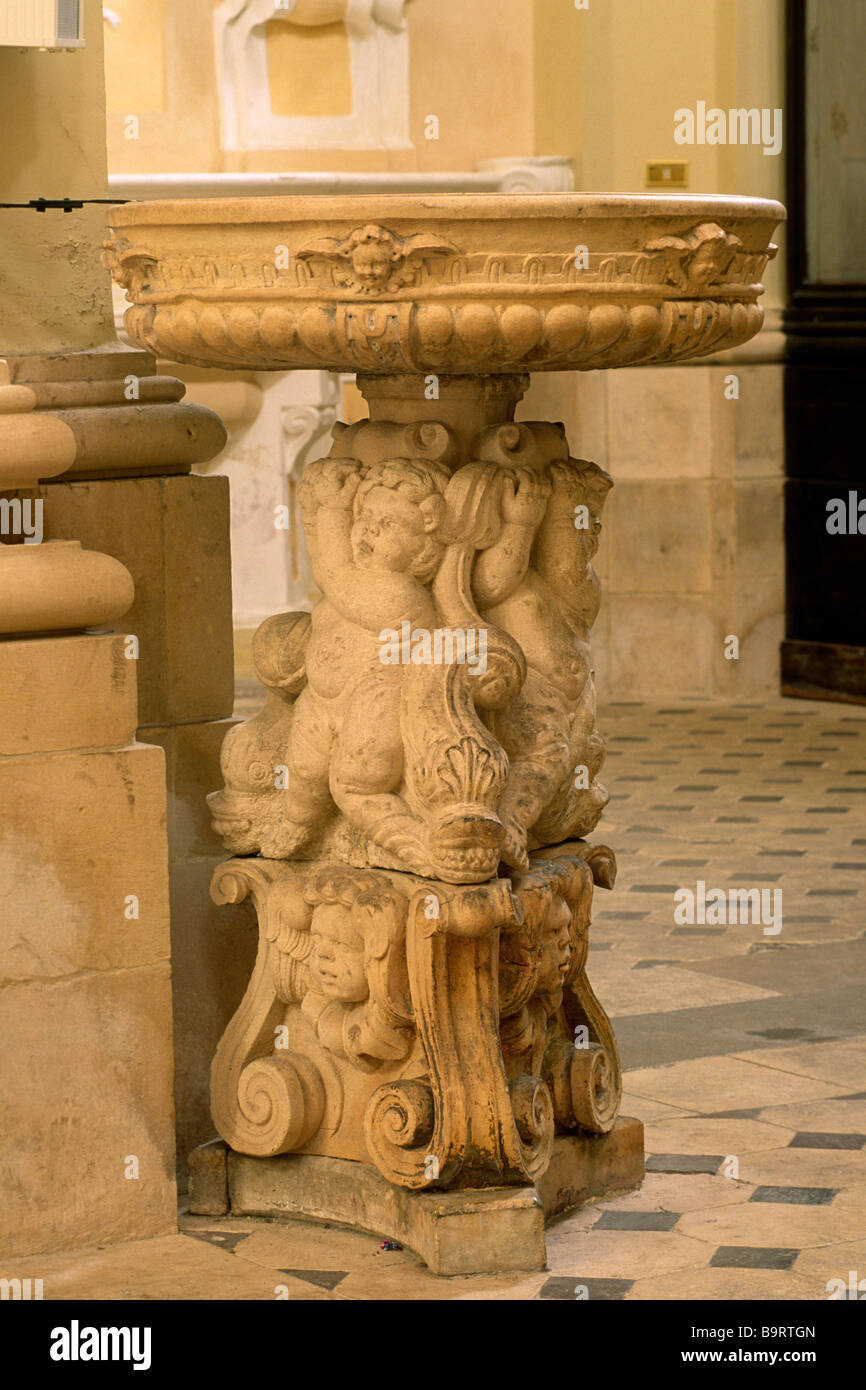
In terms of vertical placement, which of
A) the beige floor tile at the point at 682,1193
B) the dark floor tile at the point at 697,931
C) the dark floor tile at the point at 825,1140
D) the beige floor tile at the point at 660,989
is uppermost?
the dark floor tile at the point at 697,931

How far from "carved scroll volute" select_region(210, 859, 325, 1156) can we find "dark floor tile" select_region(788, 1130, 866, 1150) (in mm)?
903

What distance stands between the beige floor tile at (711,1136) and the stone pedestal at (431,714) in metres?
0.22

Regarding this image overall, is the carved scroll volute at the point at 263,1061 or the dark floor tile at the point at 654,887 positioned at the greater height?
the carved scroll volute at the point at 263,1061

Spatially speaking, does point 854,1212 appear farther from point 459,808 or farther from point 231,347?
point 231,347

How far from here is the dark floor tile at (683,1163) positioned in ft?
12.7

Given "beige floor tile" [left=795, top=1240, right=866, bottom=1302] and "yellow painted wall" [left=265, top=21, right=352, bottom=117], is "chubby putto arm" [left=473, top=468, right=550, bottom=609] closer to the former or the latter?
"beige floor tile" [left=795, top=1240, right=866, bottom=1302]

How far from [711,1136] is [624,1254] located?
2.10ft

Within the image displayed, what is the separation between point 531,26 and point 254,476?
7.17 feet

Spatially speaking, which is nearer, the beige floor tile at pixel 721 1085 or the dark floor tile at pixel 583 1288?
the dark floor tile at pixel 583 1288

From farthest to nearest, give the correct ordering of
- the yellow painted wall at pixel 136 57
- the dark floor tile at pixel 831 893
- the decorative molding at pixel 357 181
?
the yellow painted wall at pixel 136 57, the decorative molding at pixel 357 181, the dark floor tile at pixel 831 893

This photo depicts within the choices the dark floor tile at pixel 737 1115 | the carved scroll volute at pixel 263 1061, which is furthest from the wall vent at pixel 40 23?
the dark floor tile at pixel 737 1115

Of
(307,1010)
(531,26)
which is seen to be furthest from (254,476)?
(307,1010)

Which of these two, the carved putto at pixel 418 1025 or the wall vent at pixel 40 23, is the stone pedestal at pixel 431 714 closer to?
the carved putto at pixel 418 1025

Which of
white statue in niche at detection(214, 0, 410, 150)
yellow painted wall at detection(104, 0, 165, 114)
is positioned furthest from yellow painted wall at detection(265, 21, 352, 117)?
yellow painted wall at detection(104, 0, 165, 114)
